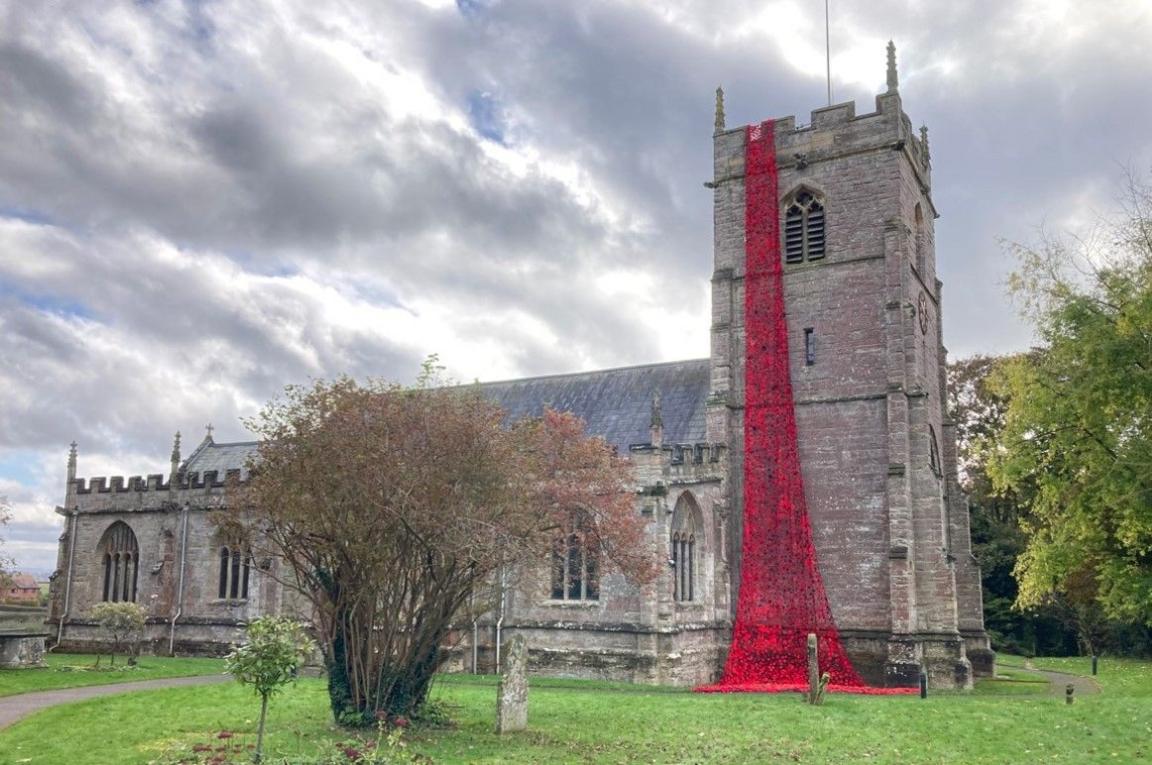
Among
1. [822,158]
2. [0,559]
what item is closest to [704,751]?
[822,158]

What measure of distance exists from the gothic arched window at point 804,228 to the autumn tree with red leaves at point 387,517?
17874mm

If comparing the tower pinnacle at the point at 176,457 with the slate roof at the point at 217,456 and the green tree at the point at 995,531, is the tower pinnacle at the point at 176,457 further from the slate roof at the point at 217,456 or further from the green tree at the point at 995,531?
the green tree at the point at 995,531

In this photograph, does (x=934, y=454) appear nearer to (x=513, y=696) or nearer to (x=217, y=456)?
(x=513, y=696)

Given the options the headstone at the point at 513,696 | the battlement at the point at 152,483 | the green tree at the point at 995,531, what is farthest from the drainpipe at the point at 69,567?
the green tree at the point at 995,531

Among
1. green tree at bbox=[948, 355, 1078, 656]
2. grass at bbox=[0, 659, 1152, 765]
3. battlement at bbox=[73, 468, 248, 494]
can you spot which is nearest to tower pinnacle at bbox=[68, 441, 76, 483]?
battlement at bbox=[73, 468, 248, 494]

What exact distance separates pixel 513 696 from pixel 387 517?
387 cm

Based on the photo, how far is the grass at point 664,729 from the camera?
590 inches

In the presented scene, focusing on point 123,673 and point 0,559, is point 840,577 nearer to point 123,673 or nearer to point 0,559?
point 123,673

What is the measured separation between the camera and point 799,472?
31062 mm

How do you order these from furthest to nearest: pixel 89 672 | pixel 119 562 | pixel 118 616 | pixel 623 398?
1. pixel 119 562
2. pixel 623 398
3. pixel 118 616
4. pixel 89 672

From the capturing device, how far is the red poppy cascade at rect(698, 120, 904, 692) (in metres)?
29.6

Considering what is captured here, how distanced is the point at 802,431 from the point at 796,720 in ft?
45.0

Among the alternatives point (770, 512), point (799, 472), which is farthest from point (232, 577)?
point (799, 472)

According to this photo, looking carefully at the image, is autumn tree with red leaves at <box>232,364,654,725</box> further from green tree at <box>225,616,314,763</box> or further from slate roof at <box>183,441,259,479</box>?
slate roof at <box>183,441,259,479</box>
